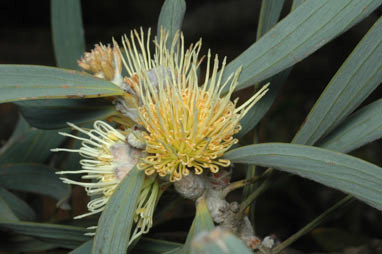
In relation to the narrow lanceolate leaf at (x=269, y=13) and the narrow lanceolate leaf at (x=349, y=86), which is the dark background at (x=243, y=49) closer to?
the narrow lanceolate leaf at (x=349, y=86)

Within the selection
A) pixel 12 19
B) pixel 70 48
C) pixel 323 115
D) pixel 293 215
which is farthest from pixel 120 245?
pixel 12 19

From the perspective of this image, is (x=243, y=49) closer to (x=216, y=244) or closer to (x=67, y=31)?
(x=67, y=31)

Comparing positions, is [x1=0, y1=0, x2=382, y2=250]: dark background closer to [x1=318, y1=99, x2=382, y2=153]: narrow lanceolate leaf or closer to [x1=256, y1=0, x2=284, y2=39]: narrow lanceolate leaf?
[x1=318, y1=99, x2=382, y2=153]: narrow lanceolate leaf

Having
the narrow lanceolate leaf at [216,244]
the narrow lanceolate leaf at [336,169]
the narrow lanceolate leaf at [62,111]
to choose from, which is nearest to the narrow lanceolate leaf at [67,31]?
the narrow lanceolate leaf at [62,111]

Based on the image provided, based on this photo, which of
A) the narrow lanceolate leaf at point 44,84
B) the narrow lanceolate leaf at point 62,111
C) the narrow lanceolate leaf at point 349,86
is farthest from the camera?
the narrow lanceolate leaf at point 62,111

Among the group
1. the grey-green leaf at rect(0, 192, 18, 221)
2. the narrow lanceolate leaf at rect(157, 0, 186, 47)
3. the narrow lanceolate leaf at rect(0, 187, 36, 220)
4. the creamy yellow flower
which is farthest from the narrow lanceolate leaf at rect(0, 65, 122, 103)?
the narrow lanceolate leaf at rect(0, 187, 36, 220)
